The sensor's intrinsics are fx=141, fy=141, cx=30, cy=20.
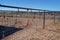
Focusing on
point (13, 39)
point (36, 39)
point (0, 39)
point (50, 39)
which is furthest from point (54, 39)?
point (0, 39)

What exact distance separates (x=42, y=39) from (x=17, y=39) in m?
1.67

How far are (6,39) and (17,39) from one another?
722 millimetres

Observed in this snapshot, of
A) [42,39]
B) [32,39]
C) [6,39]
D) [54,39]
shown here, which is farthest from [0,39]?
[54,39]

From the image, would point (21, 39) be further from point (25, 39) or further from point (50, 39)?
point (50, 39)

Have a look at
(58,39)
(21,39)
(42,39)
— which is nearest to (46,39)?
(42,39)

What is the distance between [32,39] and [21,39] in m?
0.73

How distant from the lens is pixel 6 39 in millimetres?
9250

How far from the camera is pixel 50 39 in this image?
9.44 meters

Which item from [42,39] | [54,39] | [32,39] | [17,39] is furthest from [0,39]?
[54,39]

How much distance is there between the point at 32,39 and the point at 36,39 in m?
0.27

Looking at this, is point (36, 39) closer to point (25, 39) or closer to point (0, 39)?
point (25, 39)

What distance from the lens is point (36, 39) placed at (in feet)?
30.6

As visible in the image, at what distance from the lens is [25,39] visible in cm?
935

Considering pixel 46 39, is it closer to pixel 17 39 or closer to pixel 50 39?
pixel 50 39
